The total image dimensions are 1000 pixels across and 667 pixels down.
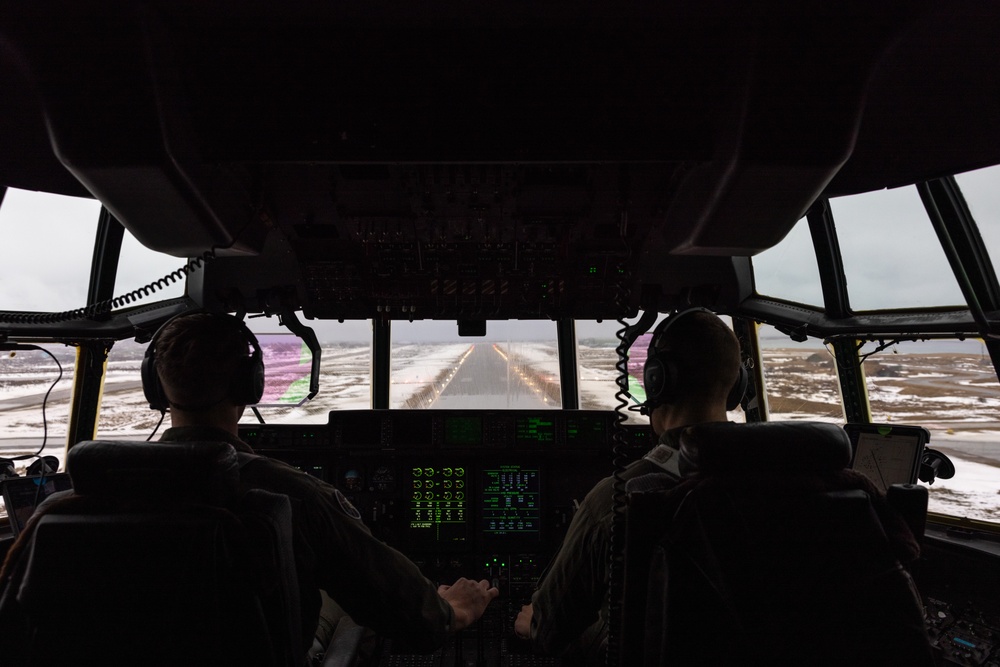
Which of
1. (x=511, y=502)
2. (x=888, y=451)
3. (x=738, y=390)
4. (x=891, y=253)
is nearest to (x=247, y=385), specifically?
(x=738, y=390)

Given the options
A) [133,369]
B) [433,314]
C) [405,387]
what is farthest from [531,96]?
[133,369]

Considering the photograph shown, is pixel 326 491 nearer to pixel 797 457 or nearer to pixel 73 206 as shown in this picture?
pixel 797 457

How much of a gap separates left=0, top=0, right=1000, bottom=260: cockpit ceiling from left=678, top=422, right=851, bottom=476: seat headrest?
0.65 meters

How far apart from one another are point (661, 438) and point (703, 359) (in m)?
0.22

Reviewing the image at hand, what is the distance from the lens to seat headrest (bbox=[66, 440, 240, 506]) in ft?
3.08

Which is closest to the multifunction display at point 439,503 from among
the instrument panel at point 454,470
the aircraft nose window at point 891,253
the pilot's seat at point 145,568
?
the instrument panel at point 454,470

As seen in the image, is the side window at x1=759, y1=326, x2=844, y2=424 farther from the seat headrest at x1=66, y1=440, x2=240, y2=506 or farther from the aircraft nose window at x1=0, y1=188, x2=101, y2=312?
the aircraft nose window at x1=0, y1=188, x2=101, y2=312

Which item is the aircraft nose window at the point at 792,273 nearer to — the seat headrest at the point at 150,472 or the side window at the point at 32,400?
the seat headrest at the point at 150,472

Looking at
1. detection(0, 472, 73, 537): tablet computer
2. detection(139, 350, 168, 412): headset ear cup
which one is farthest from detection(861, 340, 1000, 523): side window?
detection(0, 472, 73, 537): tablet computer

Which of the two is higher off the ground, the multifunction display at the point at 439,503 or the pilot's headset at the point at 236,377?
the pilot's headset at the point at 236,377

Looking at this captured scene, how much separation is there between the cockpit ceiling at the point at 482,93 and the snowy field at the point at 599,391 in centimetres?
127

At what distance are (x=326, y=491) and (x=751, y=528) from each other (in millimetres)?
919

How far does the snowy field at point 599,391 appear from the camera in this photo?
89.4 inches

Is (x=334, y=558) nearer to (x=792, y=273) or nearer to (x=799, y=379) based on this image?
(x=792, y=273)
